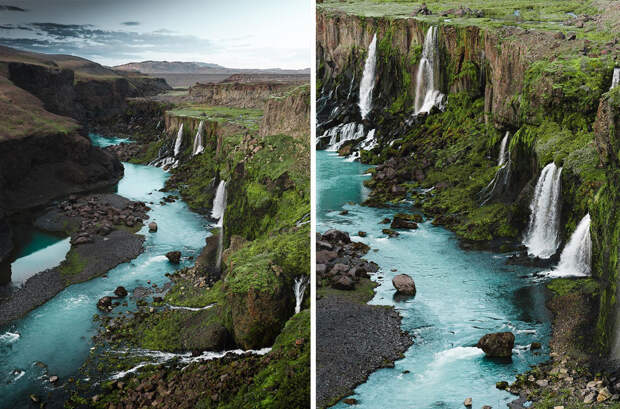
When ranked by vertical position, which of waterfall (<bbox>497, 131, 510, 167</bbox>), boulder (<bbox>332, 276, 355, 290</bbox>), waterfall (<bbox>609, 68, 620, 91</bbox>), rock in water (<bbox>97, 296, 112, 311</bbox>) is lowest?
boulder (<bbox>332, 276, 355, 290</bbox>)

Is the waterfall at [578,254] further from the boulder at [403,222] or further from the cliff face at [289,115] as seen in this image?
the cliff face at [289,115]

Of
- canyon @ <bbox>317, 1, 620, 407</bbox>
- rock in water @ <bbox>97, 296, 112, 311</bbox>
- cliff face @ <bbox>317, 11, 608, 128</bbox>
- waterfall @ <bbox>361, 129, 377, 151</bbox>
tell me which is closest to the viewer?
rock in water @ <bbox>97, 296, 112, 311</bbox>

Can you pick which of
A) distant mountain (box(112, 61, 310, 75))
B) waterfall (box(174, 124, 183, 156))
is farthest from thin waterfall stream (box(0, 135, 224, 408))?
distant mountain (box(112, 61, 310, 75))

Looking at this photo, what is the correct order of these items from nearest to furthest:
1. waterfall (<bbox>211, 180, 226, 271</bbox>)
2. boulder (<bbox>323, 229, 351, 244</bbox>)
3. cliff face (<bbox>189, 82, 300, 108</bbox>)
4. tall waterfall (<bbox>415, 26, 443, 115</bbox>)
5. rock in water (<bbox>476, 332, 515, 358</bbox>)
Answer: waterfall (<bbox>211, 180, 226, 271</bbox>)
cliff face (<bbox>189, 82, 300, 108</bbox>)
rock in water (<bbox>476, 332, 515, 358</bbox>)
boulder (<bbox>323, 229, 351, 244</bbox>)
tall waterfall (<bbox>415, 26, 443, 115</bbox>)

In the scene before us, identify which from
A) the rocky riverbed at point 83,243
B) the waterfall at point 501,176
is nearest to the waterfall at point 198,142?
the rocky riverbed at point 83,243

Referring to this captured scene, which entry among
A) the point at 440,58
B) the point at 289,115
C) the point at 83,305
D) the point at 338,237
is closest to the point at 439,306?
the point at 338,237

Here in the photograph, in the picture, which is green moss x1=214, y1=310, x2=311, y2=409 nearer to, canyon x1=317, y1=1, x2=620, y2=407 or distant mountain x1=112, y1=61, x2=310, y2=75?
canyon x1=317, y1=1, x2=620, y2=407
